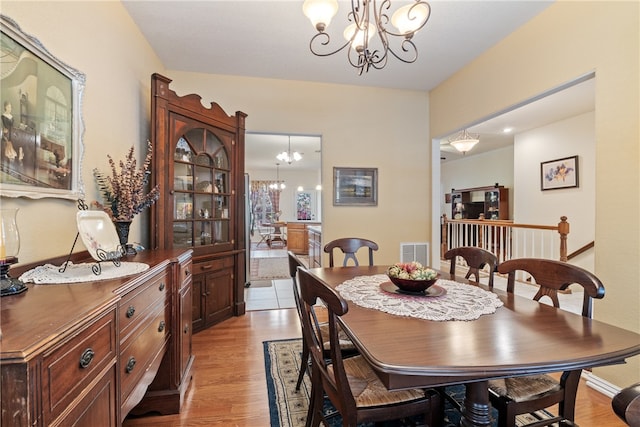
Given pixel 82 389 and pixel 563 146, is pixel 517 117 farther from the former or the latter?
pixel 82 389

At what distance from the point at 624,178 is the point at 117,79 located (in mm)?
3654

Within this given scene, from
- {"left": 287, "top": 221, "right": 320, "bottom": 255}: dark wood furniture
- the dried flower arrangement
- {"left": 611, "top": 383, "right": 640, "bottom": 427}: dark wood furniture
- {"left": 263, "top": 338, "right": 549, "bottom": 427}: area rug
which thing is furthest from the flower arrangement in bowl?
{"left": 287, "top": 221, "right": 320, "bottom": 255}: dark wood furniture

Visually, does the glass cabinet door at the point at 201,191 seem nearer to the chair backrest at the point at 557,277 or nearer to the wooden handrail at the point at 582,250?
the chair backrest at the point at 557,277

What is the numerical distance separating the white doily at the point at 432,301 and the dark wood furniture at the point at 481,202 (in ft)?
21.1

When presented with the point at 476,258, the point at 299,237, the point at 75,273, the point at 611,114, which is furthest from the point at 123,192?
the point at 299,237

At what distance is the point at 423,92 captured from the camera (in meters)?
4.09

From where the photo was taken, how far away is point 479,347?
100 centimetres

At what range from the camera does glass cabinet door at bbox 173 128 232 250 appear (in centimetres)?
273

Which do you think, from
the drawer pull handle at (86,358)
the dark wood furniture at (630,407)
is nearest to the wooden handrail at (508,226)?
the dark wood furniture at (630,407)

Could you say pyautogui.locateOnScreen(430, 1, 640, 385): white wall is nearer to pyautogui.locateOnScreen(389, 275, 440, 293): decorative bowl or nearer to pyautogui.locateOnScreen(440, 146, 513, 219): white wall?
pyautogui.locateOnScreen(389, 275, 440, 293): decorative bowl

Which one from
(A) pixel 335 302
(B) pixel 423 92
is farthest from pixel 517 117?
(A) pixel 335 302

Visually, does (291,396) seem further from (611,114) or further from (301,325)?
(611,114)

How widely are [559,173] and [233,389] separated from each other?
20.4ft

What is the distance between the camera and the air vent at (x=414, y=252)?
4.07 metres
